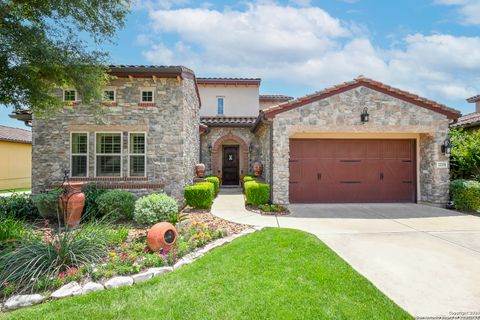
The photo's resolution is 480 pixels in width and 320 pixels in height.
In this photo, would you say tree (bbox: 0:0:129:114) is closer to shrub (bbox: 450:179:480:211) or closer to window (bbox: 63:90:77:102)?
window (bbox: 63:90:77:102)

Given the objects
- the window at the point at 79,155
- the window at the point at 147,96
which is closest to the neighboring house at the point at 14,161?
the window at the point at 79,155

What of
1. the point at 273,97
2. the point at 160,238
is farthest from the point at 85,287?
the point at 273,97

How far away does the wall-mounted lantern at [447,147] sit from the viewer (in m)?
10.1

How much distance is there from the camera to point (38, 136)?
9664mm

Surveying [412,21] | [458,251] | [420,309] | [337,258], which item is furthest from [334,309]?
[412,21]

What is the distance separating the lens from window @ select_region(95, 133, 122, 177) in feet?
32.4

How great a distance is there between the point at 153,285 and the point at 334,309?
8.92 feet

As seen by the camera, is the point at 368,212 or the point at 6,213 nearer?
the point at 6,213

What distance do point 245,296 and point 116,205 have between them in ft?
20.2

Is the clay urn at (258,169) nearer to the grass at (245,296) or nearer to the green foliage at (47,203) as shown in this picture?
the green foliage at (47,203)

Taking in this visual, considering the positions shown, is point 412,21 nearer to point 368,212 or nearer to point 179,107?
point 368,212

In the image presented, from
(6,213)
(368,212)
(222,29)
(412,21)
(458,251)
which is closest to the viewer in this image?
(458,251)

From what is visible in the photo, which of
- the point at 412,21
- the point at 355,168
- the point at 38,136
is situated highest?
the point at 412,21

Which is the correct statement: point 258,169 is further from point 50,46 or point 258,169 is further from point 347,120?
point 50,46
